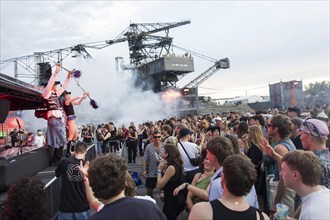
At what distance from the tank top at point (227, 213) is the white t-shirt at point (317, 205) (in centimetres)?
40

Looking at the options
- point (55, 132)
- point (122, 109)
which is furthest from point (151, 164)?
point (122, 109)

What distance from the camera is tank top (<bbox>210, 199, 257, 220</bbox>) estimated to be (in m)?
2.11

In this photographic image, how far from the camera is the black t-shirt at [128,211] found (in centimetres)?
213

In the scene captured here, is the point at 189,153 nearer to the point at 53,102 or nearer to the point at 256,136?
the point at 256,136

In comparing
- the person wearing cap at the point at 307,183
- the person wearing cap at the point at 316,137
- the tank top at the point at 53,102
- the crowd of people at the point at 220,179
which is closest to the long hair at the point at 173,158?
the crowd of people at the point at 220,179

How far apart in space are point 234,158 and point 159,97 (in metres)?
34.8

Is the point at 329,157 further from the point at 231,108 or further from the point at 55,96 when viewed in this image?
the point at 231,108

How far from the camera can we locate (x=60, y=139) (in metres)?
8.35

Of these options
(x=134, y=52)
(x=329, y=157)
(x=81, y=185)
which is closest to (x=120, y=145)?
(x=81, y=185)

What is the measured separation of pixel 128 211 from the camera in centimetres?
217

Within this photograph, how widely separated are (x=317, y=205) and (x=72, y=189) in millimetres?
3290

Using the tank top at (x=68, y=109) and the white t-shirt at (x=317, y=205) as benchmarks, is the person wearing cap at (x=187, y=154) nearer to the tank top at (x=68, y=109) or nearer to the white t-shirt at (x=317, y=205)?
the white t-shirt at (x=317, y=205)

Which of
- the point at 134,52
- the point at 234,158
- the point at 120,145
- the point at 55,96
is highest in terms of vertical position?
the point at 134,52

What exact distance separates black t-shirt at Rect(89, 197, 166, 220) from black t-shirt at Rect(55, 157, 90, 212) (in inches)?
94.7
